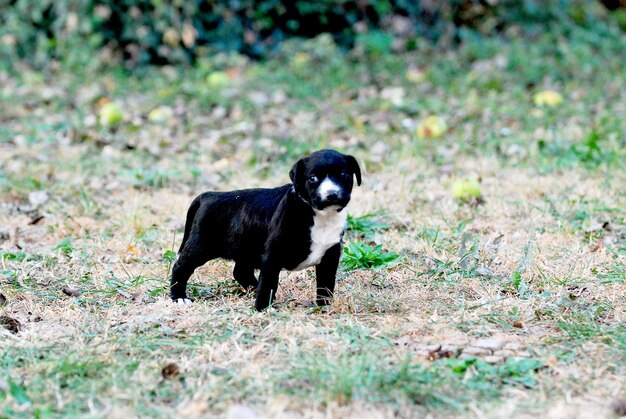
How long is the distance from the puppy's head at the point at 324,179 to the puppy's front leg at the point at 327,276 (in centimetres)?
34

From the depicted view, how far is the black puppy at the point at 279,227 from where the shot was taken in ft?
12.6

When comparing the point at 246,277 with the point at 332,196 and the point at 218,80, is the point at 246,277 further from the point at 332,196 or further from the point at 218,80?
the point at 218,80

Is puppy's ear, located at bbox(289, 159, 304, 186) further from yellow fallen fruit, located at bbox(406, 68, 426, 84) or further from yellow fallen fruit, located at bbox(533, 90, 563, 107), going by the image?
yellow fallen fruit, located at bbox(406, 68, 426, 84)

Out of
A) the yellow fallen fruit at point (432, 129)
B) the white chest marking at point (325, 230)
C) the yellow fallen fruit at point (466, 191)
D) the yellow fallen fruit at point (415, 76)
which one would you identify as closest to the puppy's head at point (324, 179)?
the white chest marking at point (325, 230)

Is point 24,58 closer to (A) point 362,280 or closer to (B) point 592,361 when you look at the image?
(A) point 362,280

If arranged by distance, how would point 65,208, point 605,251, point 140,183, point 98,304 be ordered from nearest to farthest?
1. point 98,304
2. point 605,251
3. point 65,208
4. point 140,183

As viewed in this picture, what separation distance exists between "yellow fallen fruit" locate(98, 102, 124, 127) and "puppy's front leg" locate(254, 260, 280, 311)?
4.83m

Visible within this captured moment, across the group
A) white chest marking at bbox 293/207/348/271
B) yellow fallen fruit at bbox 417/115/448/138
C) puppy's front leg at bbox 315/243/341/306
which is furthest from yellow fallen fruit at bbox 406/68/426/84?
white chest marking at bbox 293/207/348/271

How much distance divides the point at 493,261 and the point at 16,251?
278cm

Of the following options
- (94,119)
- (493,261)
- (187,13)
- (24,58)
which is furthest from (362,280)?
(24,58)

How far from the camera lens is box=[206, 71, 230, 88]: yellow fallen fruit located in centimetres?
994

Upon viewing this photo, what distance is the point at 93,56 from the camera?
35.2 feet

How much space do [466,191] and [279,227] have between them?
2.51 m

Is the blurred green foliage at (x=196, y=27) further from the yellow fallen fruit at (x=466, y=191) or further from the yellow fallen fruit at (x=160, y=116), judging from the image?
the yellow fallen fruit at (x=466, y=191)
